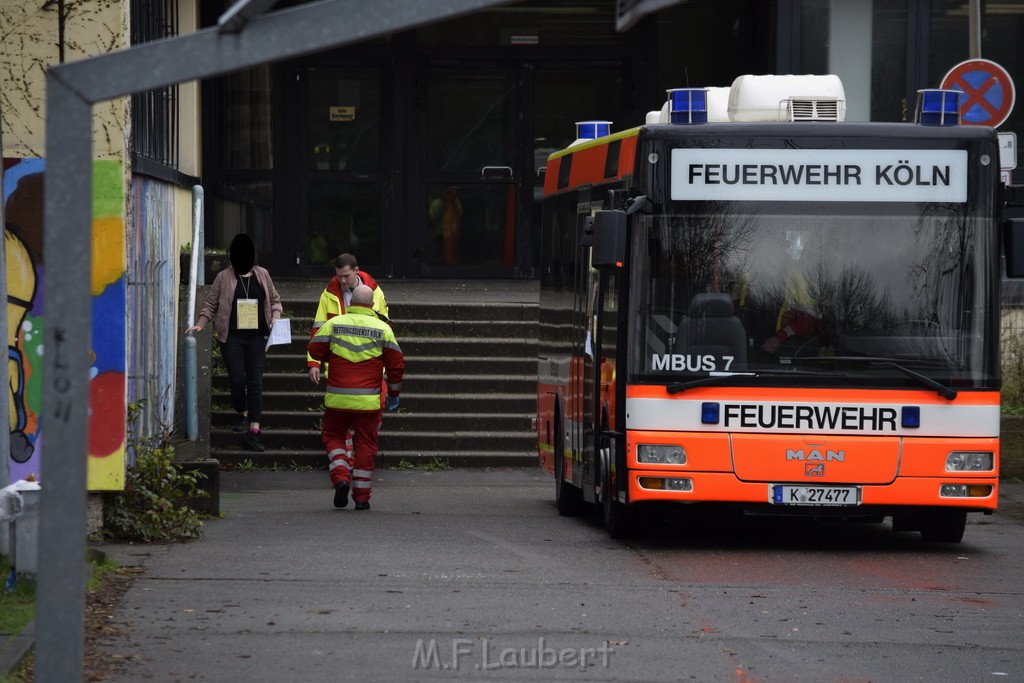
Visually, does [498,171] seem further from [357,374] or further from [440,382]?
[357,374]

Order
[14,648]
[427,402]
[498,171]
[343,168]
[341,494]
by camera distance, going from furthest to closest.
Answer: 1. [498,171]
2. [343,168]
3. [427,402]
4. [341,494]
5. [14,648]

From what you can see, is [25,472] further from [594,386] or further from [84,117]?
[84,117]

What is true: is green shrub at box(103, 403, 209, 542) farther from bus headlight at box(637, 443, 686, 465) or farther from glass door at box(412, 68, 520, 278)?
glass door at box(412, 68, 520, 278)

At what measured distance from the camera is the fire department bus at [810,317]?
11.3 m

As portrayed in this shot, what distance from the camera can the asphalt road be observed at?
7.79 metres

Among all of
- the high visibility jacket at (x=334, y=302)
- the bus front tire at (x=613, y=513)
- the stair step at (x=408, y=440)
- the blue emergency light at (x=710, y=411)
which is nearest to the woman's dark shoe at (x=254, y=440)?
the stair step at (x=408, y=440)

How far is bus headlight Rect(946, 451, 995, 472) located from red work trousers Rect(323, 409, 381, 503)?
4445mm

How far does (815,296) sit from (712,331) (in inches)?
27.1

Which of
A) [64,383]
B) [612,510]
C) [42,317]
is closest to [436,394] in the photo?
[612,510]

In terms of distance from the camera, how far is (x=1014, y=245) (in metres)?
11.3

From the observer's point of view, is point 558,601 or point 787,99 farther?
point 787,99

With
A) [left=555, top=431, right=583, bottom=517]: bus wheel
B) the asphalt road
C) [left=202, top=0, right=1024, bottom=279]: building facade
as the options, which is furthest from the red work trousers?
[left=202, top=0, right=1024, bottom=279]: building facade

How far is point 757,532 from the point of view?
42.6ft

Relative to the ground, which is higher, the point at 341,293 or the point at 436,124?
the point at 436,124
